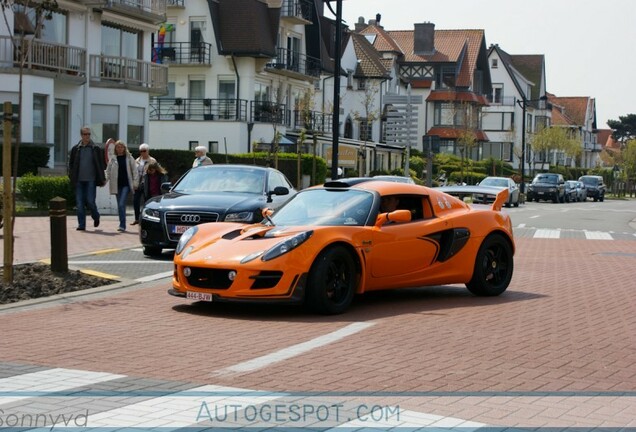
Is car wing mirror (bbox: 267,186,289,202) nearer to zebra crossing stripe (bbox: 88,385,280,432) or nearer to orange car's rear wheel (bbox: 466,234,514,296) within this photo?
orange car's rear wheel (bbox: 466,234,514,296)

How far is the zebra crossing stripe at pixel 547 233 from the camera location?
1040 inches

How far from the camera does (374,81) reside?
7731 cm

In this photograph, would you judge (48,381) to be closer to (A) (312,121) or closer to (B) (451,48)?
(A) (312,121)

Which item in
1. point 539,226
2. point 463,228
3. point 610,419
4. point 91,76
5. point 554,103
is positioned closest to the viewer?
point 610,419

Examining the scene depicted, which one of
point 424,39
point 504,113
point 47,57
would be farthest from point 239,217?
point 504,113

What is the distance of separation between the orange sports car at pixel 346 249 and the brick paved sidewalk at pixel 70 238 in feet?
16.7

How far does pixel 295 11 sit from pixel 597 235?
3528 centimetres

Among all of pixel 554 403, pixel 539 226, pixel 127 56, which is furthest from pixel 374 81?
pixel 554 403

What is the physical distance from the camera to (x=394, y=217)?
38.4 ft

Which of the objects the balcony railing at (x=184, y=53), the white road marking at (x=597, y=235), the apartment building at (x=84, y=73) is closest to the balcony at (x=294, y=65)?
the balcony railing at (x=184, y=53)

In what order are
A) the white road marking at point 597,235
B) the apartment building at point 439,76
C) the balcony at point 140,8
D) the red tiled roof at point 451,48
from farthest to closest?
the red tiled roof at point 451,48, the apartment building at point 439,76, the balcony at point 140,8, the white road marking at point 597,235

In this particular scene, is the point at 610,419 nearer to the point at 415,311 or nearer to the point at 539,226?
the point at 415,311

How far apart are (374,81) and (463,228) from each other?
6540 cm

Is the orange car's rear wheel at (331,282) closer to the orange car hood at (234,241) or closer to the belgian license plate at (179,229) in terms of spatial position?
the orange car hood at (234,241)
